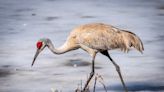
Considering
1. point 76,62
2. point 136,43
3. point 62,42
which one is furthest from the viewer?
point 62,42

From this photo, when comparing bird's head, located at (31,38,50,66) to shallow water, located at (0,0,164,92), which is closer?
bird's head, located at (31,38,50,66)

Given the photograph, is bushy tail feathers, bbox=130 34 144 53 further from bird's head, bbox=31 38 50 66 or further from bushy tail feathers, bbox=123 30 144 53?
bird's head, bbox=31 38 50 66

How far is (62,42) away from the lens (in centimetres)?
1438

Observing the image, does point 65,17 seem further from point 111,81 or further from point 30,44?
point 111,81

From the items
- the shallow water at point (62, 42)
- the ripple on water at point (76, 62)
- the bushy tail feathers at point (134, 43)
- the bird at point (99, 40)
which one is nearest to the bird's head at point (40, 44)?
the bird at point (99, 40)

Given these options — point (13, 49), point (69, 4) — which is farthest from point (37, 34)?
point (69, 4)

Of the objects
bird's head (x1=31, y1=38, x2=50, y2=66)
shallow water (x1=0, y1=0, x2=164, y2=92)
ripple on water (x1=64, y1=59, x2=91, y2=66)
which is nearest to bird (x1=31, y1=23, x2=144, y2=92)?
bird's head (x1=31, y1=38, x2=50, y2=66)

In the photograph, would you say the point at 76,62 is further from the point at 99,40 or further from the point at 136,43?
the point at 136,43

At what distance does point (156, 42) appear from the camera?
14.4 meters

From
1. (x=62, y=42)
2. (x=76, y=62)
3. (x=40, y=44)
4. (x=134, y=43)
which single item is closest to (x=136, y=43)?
(x=134, y=43)

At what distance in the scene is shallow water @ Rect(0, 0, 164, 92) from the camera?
11.5 m

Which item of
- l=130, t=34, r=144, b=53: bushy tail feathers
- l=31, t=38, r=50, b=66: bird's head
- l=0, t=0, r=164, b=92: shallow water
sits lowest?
l=0, t=0, r=164, b=92: shallow water

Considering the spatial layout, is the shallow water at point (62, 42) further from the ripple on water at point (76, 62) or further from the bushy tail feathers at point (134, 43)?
the bushy tail feathers at point (134, 43)

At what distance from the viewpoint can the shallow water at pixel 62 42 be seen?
11508 mm
